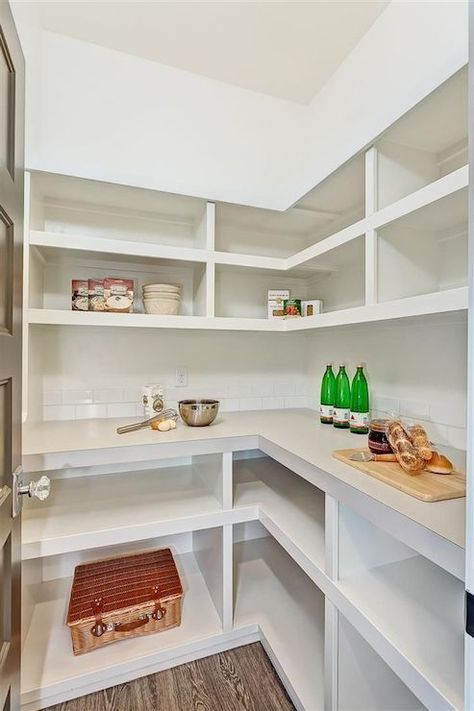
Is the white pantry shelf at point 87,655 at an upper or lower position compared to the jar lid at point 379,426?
lower

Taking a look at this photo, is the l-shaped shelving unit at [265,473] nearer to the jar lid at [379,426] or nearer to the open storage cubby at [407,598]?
the open storage cubby at [407,598]

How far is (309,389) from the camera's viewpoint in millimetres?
2238

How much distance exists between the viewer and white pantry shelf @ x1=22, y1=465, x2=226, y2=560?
1255 millimetres

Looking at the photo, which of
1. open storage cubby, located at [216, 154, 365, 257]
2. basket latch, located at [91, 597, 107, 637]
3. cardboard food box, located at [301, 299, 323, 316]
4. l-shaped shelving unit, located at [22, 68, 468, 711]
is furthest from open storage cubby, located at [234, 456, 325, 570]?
open storage cubby, located at [216, 154, 365, 257]

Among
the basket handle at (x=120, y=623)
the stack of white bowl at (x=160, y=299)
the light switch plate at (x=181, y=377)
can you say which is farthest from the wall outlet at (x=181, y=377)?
the basket handle at (x=120, y=623)

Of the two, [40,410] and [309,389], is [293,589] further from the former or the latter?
[40,410]

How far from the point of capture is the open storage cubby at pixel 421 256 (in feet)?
4.08

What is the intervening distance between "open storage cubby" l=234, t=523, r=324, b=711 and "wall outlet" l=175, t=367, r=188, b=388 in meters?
0.93

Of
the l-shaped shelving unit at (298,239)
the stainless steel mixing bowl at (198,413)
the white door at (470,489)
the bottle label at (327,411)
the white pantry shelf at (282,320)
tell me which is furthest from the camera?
the bottle label at (327,411)

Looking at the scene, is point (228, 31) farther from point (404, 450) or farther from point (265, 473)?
point (265, 473)

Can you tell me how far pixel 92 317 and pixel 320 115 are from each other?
174cm

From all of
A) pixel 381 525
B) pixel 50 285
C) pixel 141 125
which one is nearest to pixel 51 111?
pixel 141 125

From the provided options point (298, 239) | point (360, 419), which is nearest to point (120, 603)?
point (360, 419)

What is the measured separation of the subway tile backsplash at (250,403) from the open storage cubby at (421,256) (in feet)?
1.58
